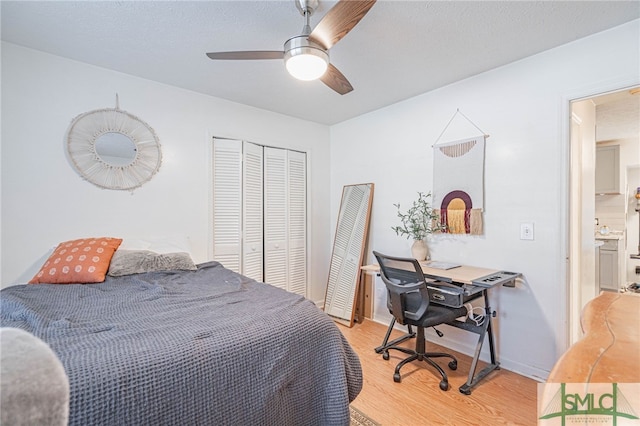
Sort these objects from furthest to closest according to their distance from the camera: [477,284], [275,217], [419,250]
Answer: [275,217]
[419,250]
[477,284]

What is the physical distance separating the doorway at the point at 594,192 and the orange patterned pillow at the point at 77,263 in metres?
2.84

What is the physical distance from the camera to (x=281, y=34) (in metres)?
2.02

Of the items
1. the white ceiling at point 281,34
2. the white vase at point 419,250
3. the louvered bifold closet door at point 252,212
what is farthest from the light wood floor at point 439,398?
the white ceiling at point 281,34

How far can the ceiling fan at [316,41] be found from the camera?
4.52 feet

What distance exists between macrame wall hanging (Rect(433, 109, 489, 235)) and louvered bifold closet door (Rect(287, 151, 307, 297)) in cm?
162

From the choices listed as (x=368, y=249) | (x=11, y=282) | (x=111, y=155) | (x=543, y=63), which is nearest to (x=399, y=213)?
(x=368, y=249)

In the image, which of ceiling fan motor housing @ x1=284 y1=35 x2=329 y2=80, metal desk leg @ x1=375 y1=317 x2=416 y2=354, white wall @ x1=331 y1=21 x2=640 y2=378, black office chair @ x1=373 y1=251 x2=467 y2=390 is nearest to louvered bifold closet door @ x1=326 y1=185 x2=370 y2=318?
metal desk leg @ x1=375 y1=317 x2=416 y2=354

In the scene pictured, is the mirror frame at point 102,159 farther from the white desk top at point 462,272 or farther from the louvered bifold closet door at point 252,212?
the white desk top at point 462,272

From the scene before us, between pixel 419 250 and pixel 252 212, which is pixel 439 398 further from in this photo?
pixel 252 212

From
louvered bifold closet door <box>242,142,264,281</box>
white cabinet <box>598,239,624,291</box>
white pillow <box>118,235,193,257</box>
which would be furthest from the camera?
white cabinet <box>598,239,624,291</box>

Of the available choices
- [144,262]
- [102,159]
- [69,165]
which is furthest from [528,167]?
[69,165]

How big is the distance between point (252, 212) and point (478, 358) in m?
2.53

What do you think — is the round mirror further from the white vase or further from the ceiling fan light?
the white vase

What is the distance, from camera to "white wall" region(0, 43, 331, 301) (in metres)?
2.17
